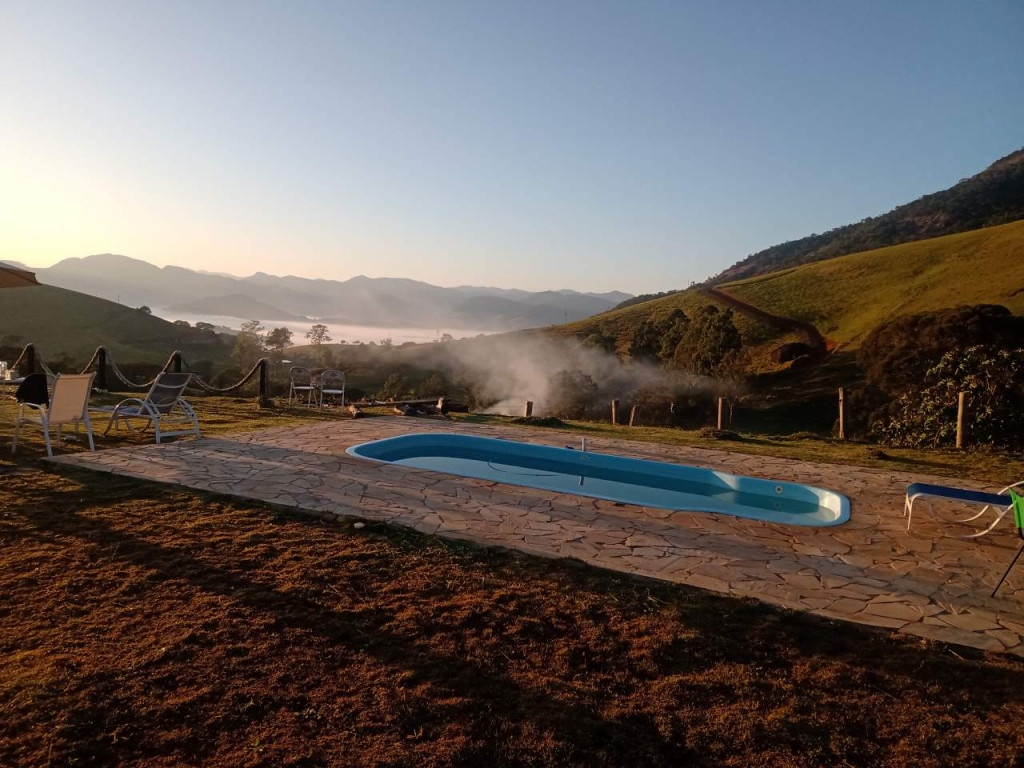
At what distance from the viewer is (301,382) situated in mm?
16250

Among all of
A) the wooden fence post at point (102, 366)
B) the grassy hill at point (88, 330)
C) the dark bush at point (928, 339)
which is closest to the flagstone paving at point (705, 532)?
the wooden fence post at point (102, 366)

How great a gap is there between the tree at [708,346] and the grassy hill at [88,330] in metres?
36.7

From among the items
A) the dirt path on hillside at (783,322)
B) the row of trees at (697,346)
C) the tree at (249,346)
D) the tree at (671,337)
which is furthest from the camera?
the tree at (249,346)

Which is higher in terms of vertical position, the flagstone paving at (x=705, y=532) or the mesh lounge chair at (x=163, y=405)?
the mesh lounge chair at (x=163, y=405)

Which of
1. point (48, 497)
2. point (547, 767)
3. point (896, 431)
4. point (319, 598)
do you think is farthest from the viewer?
point (896, 431)

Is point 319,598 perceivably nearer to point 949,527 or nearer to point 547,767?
point 547,767

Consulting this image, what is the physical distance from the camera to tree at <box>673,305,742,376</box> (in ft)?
102

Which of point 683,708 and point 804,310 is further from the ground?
point 804,310

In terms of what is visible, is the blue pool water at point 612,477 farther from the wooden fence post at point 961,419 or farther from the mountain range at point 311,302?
the mountain range at point 311,302

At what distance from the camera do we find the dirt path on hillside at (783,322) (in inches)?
1447

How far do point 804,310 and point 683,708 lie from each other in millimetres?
46657

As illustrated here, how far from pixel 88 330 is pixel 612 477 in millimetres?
56239

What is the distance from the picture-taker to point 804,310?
4362 cm

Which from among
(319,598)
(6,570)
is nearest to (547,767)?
(319,598)
